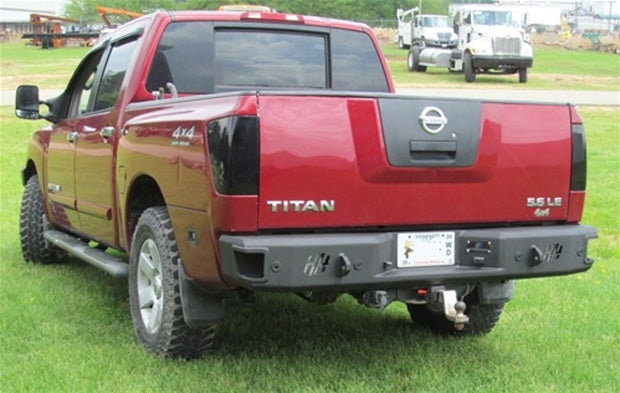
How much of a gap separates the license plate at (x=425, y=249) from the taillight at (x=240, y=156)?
0.77 meters

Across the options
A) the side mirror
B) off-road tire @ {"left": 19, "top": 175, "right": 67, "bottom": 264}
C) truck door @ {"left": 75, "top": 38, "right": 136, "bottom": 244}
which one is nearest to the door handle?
truck door @ {"left": 75, "top": 38, "right": 136, "bottom": 244}

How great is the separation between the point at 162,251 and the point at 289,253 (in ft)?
3.18

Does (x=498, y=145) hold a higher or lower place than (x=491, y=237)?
higher

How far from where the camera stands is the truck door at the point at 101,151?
5.59 meters

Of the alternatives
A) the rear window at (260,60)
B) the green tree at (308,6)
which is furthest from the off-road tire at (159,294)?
the green tree at (308,6)

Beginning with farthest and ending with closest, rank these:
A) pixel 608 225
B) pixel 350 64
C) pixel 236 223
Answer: pixel 608 225, pixel 350 64, pixel 236 223

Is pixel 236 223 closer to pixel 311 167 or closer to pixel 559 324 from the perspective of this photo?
pixel 311 167

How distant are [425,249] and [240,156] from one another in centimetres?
100

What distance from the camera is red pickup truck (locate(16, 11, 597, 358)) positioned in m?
3.92

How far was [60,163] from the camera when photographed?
6.79 metres

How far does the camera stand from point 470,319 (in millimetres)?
5402

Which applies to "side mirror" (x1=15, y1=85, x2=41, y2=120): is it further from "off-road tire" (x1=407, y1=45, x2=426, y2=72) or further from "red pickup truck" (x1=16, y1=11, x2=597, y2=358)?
"off-road tire" (x1=407, y1=45, x2=426, y2=72)

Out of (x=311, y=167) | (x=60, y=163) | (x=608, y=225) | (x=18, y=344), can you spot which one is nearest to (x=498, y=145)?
(x=311, y=167)

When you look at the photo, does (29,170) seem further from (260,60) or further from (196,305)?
(196,305)
